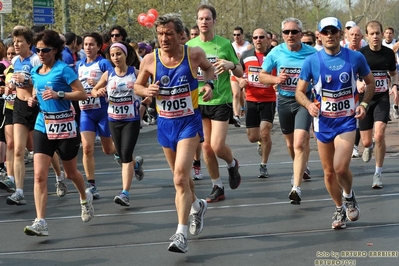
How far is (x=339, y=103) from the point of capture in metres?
7.91

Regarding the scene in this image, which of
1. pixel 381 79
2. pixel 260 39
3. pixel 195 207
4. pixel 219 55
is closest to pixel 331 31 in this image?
pixel 195 207

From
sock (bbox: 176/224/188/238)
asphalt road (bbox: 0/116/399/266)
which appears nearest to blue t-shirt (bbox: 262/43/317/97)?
asphalt road (bbox: 0/116/399/266)

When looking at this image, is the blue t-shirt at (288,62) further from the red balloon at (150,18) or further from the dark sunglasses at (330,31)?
the red balloon at (150,18)

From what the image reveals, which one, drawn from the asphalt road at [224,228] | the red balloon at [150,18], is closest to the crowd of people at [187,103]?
the asphalt road at [224,228]

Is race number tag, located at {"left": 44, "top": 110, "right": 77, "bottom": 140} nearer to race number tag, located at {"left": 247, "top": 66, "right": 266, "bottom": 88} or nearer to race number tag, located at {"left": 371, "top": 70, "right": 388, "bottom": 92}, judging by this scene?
race number tag, located at {"left": 247, "top": 66, "right": 266, "bottom": 88}

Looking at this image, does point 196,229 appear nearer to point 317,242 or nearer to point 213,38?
point 317,242

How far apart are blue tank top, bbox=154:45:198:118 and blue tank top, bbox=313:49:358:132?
1.29 m

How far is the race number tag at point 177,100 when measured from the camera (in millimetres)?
7594

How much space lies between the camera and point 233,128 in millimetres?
18953

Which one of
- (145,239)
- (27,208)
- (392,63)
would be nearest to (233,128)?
(392,63)

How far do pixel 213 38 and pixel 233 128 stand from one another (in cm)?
899

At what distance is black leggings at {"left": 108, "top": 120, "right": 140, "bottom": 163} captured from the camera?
977 centimetres

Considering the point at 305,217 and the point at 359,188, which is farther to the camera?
the point at 359,188

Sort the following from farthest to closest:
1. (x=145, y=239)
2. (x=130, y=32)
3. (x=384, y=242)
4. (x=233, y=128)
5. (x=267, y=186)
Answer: (x=130, y=32), (x=233, y=128), (x=267, y=186), (x=145, y=239), (x=384, y=242)
